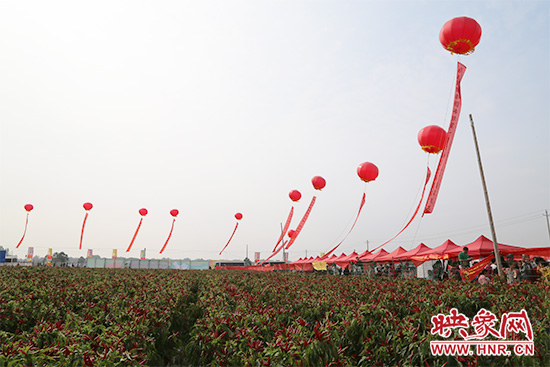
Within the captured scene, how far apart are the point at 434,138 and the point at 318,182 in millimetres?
8276

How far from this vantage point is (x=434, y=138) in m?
11.0

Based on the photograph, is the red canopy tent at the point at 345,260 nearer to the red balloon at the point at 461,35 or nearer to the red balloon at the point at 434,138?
the red balloon at the point at 434,138

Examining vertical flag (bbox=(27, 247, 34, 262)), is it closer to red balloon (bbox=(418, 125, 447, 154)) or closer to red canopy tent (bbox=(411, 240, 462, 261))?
red canopy tent (bbox=(411, 240, 462, 261))

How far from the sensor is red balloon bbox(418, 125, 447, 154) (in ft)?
36.1

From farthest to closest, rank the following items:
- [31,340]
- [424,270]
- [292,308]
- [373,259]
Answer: [373,259] < [424,270] < [292,308] < [31,340]

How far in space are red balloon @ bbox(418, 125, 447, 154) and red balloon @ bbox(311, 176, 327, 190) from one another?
7.95 meters

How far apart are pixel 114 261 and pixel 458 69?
128 feet

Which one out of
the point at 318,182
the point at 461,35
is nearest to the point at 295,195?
the point at 318,182

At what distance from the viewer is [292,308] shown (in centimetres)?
457

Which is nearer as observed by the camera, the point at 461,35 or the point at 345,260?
the point at 461,35

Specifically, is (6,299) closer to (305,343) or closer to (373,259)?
(305,343)

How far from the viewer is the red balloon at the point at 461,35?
8.80 meters

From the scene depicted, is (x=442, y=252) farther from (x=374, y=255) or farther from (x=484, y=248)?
(x=374, y=255)

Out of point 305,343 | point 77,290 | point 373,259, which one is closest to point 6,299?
point 77,290
